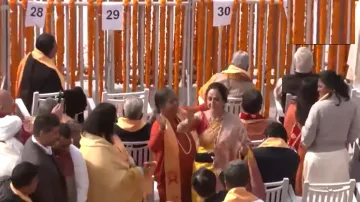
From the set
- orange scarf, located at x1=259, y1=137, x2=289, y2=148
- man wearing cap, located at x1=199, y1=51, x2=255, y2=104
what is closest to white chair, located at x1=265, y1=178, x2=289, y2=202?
orange scarf, located at x1=259, y1=137, x2=289, y2=148

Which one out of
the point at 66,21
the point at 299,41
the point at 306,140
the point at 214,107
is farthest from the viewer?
the point at 66,21

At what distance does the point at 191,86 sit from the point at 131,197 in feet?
12.7

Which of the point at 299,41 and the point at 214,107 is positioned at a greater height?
the point at 299,41

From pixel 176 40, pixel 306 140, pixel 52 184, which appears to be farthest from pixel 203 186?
pixel 176 40

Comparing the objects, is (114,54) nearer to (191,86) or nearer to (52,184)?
(191,86)

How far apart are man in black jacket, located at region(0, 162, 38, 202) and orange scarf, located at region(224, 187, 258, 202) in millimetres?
1054

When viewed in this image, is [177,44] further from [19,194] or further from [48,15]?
[19,194]

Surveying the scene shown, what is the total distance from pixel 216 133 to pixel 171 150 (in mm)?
378

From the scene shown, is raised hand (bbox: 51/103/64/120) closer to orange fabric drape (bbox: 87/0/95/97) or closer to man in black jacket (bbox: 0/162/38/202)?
man in black jacket (bbox: 0/162/38/202)

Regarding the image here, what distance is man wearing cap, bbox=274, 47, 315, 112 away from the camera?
7258mm

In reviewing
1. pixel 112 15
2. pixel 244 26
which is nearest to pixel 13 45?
pixel 112 15

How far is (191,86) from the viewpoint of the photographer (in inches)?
352

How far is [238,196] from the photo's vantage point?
14.8ft

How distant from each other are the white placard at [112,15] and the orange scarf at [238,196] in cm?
418
